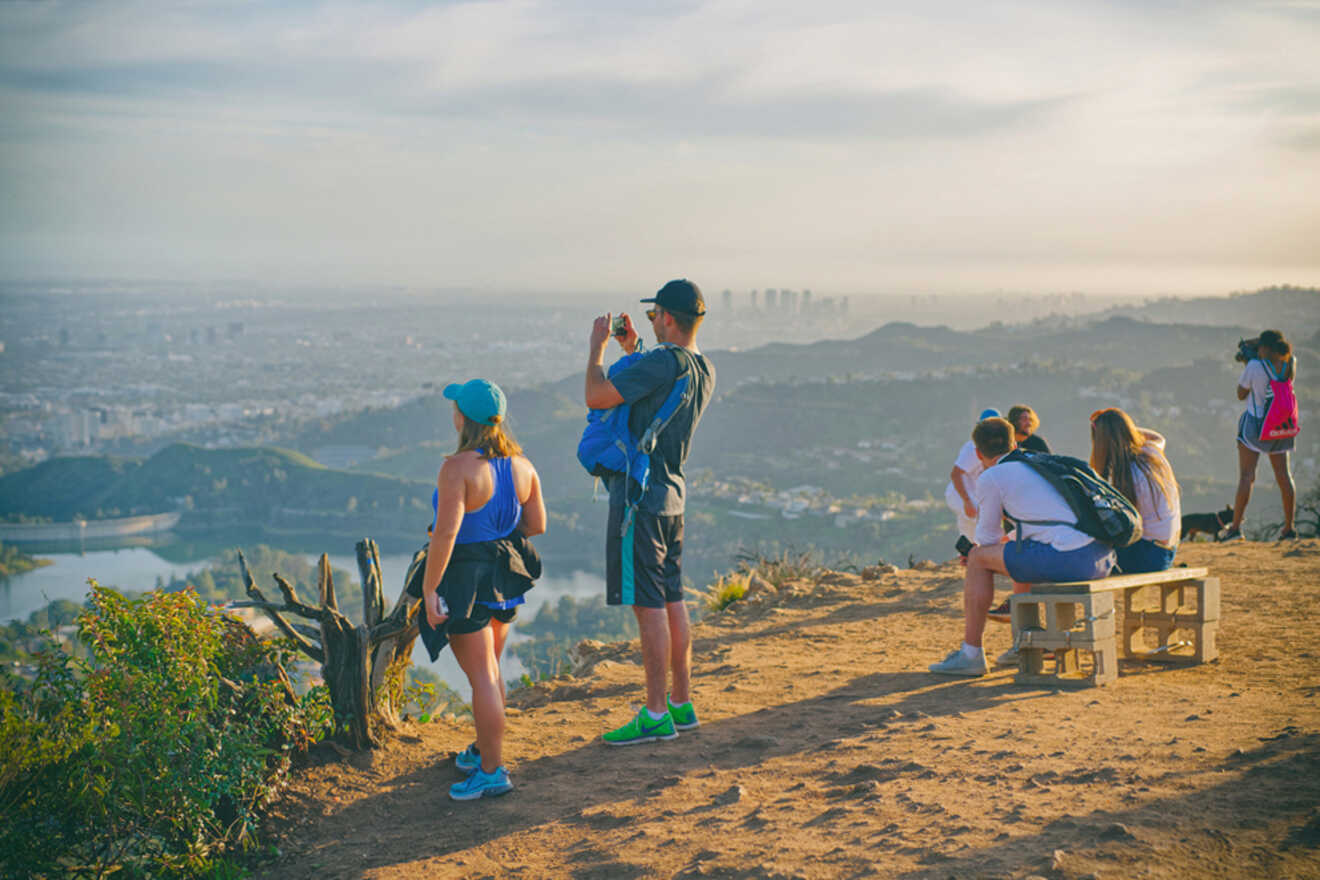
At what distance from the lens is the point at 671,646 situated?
4828mm

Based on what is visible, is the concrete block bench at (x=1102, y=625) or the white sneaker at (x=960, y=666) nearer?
the concrete block bench at (x=1102, y=625)

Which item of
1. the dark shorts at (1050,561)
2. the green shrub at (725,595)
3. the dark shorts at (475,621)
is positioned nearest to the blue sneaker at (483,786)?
the dark shorts at (475,621)

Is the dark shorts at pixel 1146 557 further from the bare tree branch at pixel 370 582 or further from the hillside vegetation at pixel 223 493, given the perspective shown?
the hillside vegetation at pixel 223 493

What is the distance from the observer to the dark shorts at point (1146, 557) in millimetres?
5590

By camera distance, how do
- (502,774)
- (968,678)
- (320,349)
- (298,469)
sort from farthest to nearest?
(320,349)
(298,469)
(968,678)
(502,774)

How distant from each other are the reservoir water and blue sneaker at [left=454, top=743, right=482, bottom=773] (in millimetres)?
23044

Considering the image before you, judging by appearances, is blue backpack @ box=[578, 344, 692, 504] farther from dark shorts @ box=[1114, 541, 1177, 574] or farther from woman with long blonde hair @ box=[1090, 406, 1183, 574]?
dark shorts @ box=[1114, 541, 1177, 574]

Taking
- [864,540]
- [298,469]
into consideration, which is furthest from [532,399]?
[864,540]

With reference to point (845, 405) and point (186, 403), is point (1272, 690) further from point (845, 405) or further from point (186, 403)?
point (186, 403)

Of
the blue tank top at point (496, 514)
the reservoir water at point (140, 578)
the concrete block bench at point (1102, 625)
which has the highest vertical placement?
the blue tank top at point (496, 514)

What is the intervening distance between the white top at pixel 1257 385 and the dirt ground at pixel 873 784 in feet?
9.63

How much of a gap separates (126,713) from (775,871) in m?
2.52

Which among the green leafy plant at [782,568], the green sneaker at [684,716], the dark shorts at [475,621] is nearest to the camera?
the dark shorts at [475,621]

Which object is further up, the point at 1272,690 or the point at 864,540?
the point at 1272,690
